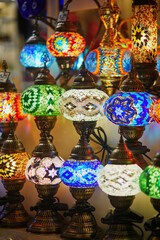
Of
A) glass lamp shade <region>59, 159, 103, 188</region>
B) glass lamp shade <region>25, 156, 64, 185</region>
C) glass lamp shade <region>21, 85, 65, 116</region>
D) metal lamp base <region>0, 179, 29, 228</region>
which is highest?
glass lamp shade <region>21, 85, 65, 116</region>

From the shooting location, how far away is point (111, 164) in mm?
2312

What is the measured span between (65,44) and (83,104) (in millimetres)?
776

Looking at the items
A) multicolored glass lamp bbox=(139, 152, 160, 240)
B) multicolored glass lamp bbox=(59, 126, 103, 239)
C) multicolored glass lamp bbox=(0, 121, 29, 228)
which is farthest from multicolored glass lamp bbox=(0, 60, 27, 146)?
multicolored glass lamp bbox=(139, 152, 160, 240)

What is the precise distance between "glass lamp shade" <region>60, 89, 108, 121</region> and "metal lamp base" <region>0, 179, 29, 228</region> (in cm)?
52

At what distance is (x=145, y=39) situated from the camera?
2.88 m

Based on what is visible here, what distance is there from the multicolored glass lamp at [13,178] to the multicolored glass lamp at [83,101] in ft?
1.22

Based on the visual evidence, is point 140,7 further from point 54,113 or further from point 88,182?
point 88,182

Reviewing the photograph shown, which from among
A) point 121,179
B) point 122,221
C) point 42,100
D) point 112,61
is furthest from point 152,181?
point 112,61

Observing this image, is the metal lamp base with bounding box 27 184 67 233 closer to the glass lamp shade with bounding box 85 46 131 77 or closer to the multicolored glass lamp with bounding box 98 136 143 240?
the multicolored glass lamp with bounding box 98 136 143 240

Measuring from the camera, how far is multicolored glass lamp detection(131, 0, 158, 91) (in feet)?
9.38

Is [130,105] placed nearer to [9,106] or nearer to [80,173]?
[80,173]

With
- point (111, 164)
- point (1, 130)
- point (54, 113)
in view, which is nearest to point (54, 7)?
point (1, 130)

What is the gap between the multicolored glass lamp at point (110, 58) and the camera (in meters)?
2.93

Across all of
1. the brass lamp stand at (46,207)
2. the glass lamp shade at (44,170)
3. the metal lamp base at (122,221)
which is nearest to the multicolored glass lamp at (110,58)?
the brass lamp stand at (46,207)
